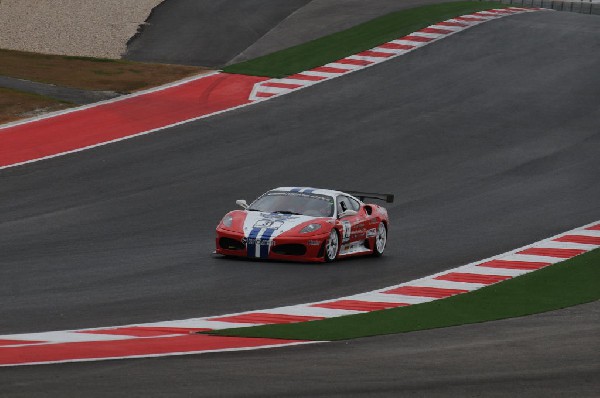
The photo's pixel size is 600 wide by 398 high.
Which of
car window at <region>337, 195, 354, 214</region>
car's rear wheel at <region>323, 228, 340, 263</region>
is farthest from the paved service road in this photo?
car's rear wheel at <region>323, 228, 340, 263</region>

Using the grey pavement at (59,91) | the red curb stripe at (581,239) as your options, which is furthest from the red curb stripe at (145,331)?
the grey pavement at (59,91)

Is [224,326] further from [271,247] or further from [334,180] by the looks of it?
[334,180]

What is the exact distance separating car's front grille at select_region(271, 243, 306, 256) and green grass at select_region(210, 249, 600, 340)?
321 cm

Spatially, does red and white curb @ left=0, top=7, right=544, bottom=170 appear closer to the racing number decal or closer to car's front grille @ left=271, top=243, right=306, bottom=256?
the racing number decal

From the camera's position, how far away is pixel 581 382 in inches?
452

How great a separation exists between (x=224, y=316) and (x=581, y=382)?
209 inches

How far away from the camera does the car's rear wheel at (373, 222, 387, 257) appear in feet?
73.6

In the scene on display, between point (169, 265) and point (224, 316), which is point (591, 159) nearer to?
point (169, 265)

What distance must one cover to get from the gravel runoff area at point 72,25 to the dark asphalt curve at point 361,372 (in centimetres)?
2869

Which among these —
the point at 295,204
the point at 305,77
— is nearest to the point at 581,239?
the point at 295,204

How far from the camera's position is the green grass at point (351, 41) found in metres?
38.9

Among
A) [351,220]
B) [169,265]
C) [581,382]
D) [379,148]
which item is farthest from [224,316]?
[379,148]

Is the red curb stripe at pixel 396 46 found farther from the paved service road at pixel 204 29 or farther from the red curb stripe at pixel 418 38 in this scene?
the paved service road at pixel 204 29

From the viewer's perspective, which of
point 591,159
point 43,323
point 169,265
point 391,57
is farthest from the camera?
point 391,57
